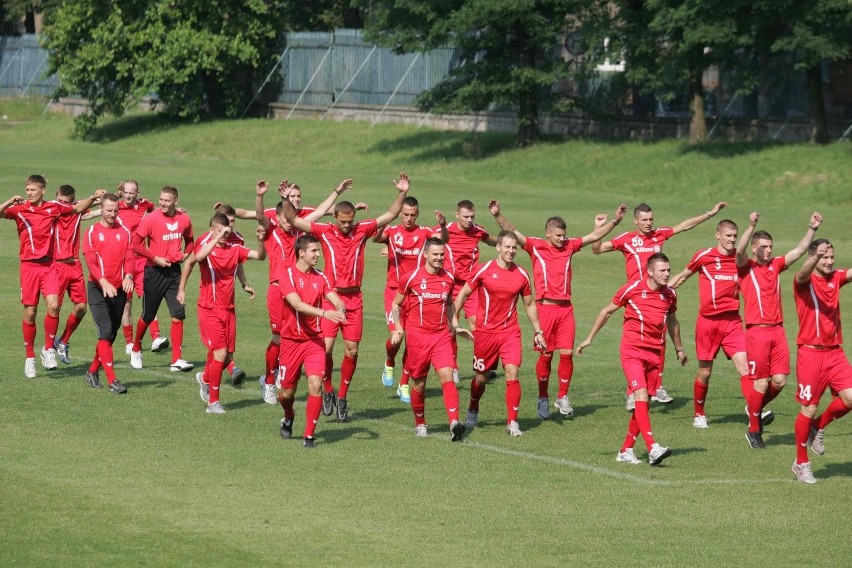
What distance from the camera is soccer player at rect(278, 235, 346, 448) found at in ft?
48.3

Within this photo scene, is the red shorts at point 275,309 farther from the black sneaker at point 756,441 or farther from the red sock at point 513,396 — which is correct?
the black sneaker at point 756,441

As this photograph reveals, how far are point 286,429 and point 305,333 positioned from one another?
1145 mm

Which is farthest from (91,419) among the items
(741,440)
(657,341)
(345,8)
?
(345,8)

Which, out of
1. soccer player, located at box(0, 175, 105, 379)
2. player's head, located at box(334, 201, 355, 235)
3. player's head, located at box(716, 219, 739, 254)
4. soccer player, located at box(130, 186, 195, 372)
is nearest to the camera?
player's head, located at box(716, 219, 739, 254)

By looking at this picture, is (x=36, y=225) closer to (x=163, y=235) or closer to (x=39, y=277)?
(x=39, y=277)

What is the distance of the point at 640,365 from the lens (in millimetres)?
14680

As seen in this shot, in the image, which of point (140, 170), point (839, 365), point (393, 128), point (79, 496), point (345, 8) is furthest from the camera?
point (345, 8)

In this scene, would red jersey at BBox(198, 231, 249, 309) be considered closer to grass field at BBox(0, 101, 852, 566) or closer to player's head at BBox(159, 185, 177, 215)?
grass field at BBox(0, 101, 852, 566)

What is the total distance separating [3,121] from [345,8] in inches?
749

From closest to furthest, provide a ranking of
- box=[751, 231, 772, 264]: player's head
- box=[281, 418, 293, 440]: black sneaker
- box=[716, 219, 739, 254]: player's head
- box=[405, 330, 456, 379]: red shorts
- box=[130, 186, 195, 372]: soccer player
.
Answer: box=[281, 418, 293, 440]: black sneaker < box=[405, 330, 456, 379]: red shorts < box=[751, 231, 772, 264]: player's head < box=[716, 219, 739, 254]: player's head < box=[130, 186, 195, 372]: soccer player

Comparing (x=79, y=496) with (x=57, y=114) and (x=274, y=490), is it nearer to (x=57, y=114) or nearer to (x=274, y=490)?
(x=274, y=490)

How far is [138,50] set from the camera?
2559 inches

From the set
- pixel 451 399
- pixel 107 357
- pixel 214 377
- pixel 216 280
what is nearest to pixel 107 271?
pixel 107 357

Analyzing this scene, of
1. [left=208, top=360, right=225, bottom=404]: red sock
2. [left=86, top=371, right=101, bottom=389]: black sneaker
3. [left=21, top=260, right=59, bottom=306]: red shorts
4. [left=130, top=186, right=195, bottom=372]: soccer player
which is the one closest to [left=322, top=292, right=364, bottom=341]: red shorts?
[left=208, top=360, right=225, bottom=404]: red sock
